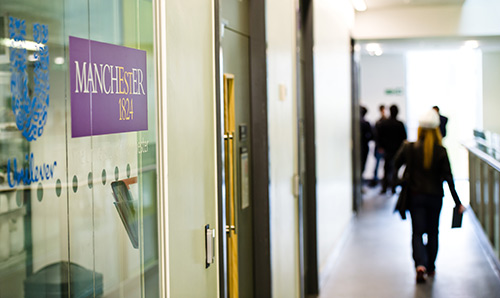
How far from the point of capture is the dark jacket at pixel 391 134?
503 inches

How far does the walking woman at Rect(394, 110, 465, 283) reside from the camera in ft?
20.2

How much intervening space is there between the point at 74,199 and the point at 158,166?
23.7 inches

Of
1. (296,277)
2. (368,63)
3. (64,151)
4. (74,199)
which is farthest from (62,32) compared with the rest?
(368,63)

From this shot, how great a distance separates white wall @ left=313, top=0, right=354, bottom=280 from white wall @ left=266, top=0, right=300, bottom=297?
122 centimetres

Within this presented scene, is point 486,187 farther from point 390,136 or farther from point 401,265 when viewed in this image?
point 390,136

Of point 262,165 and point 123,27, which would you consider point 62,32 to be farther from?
point 262,165

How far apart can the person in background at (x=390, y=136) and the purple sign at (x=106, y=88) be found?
1096cm

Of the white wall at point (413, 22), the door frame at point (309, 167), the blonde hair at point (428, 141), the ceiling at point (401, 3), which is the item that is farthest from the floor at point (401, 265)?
the ceiling at point (401, 3)

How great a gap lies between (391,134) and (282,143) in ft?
28.4

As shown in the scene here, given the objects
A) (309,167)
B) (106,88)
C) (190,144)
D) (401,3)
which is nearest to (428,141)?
(309,167)

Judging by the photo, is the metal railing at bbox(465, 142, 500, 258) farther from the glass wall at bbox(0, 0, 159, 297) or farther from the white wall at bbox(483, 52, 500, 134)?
the glass wall at bbox(0, 0, 159, 297)

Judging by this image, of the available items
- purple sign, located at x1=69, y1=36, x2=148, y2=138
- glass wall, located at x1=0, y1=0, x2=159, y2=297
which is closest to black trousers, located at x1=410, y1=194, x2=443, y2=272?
glass wall, located at x1=0, y1=0, x2=159, y2=297

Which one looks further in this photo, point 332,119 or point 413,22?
point 413,22

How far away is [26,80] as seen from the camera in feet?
4.65
